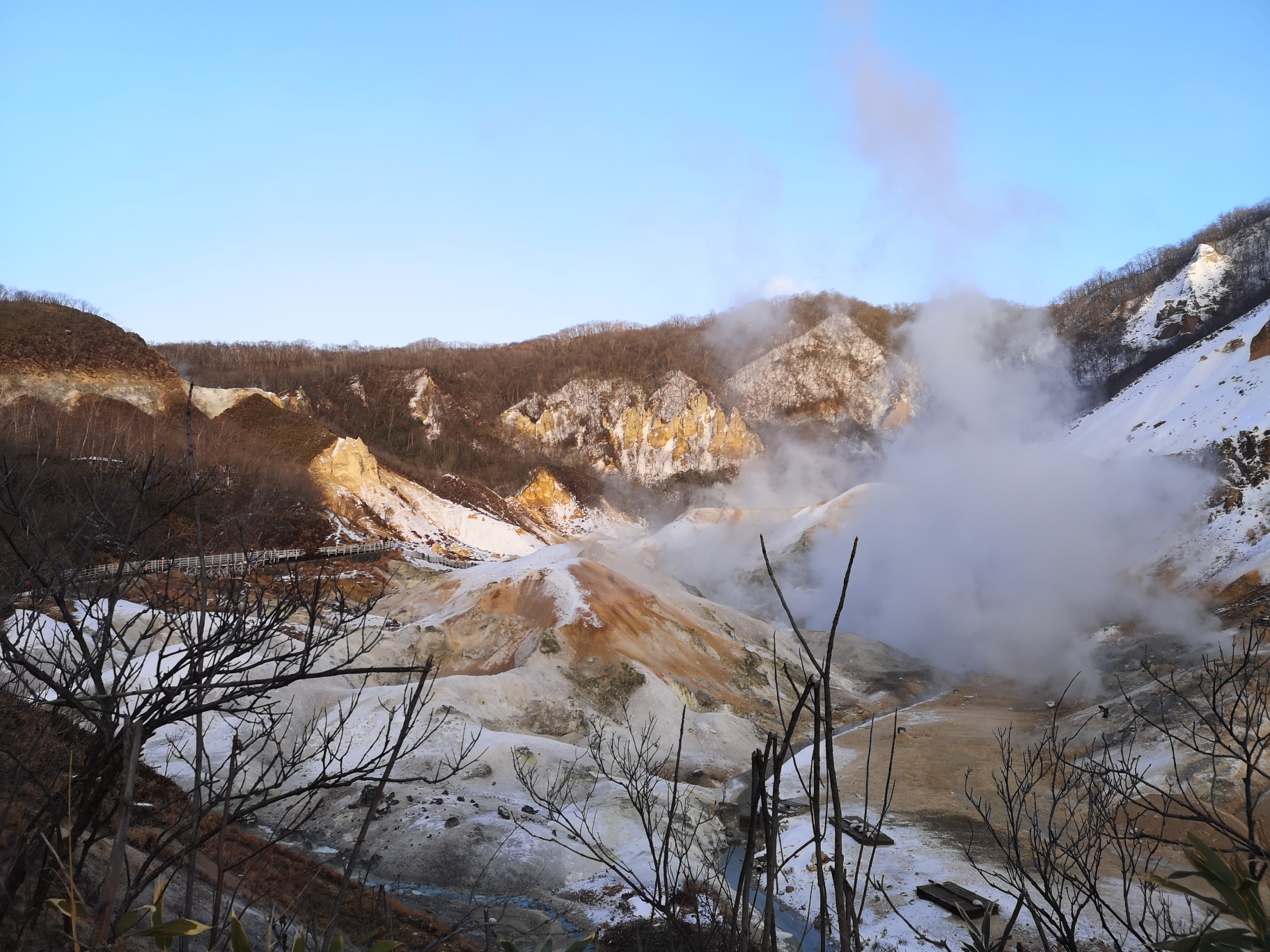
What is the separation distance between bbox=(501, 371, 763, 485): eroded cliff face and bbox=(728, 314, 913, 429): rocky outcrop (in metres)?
10.1

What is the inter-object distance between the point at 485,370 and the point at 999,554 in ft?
249

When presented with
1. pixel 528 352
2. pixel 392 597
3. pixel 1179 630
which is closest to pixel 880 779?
pixel 1179 630

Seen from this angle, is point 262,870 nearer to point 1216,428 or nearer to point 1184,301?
point 1216,428

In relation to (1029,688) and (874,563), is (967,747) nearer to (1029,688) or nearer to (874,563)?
(1029,688)

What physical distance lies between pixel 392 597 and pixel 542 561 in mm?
→ 7725

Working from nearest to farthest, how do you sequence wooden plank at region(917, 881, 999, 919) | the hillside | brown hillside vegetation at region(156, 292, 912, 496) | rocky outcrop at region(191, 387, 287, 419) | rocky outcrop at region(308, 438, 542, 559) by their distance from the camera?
wooden plank at region(917, 881, 999, 919), rocky outcrop at region(308, 438, 542, 559), rocky outcrop at region(191, 387, 287, 419), the hillside, brown hillside vegetation at region(156, 292, 912, 496)

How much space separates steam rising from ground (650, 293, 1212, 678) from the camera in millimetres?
41531

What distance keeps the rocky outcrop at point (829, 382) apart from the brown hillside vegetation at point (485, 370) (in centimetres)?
304

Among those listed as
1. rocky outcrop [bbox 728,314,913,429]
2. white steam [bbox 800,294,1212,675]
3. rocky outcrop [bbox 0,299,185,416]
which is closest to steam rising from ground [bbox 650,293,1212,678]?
white steam [bbox 800,294,1212,675]

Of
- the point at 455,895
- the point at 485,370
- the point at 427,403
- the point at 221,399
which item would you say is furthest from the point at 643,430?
the point at 455,895

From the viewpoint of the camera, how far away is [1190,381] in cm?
5619

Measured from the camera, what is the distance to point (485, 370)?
10900cm

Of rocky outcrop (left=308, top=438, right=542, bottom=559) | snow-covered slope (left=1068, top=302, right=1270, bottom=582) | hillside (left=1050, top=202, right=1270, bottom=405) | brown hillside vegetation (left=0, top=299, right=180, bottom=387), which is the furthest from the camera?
hillside (left=1050, top=202, right=1270, bottom=405)

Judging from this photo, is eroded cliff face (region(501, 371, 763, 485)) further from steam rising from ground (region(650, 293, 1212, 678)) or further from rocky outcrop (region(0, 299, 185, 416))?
rocky outcrop (region(0, 299, 185, 416))
